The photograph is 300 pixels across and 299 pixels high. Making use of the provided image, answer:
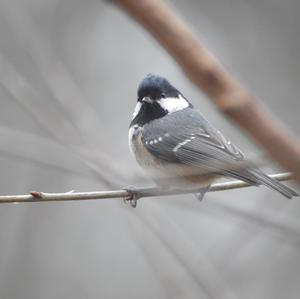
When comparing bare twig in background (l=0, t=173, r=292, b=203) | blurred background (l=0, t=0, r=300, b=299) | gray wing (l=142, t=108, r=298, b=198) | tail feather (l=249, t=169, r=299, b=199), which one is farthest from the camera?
blurred background (l=0, t=0, r=300, b=299)

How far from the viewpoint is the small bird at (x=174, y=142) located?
9.22 feet

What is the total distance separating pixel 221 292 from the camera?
2.04m

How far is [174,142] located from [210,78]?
8.52 feet

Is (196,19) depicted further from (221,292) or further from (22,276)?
(221,292)

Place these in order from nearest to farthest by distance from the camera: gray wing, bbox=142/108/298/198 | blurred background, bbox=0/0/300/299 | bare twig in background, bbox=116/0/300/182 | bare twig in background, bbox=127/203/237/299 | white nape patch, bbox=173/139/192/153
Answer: bare twig in background, bbox=116/0/300/182
bare twig in background, bbox=127/203/237/299
gray wing, bbox=142/108/298/198
white nape patch, bbox=173/139/192/153
blurred background, bbox=0/0/300/299

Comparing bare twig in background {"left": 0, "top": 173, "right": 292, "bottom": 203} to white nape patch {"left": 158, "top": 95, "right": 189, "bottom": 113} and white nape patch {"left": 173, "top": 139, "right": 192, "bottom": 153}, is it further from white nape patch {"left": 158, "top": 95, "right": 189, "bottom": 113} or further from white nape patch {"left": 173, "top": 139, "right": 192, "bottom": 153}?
white nape patch {"left": 158, "top": 95, "right": 189, "bottom": 113}

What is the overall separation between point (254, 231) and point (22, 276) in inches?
114

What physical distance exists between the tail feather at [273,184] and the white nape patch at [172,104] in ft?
3.37

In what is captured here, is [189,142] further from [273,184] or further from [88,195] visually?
[88,195]

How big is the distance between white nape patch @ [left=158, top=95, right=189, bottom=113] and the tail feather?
1.03 m

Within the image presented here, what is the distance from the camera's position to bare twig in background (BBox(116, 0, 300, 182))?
1.58ft

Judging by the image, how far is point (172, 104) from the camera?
333 centimetres

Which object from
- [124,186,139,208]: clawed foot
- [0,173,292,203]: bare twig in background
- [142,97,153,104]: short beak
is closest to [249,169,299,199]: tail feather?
[0,173,292,203]: bare twig in background

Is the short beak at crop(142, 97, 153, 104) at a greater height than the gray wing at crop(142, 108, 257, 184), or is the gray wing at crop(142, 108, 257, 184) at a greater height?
the short beak at crop(142, 97, 153, 104)
